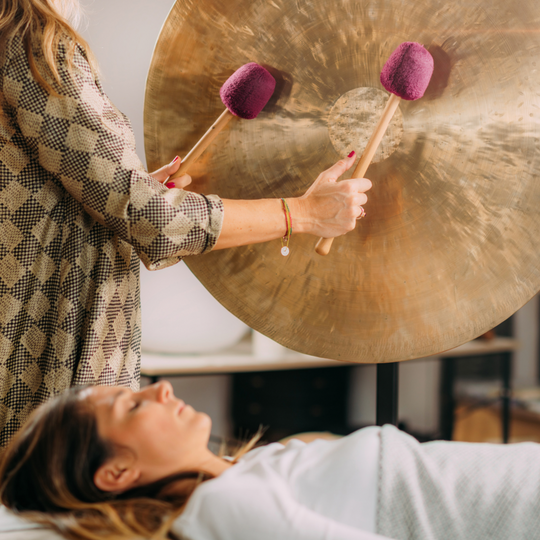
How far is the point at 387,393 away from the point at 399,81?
57cm

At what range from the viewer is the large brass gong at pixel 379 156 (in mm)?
888

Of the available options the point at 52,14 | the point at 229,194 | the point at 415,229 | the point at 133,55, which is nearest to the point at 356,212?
the point at 415,229

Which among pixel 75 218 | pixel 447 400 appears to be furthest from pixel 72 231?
pixel 447 400

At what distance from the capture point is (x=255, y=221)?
2.62 feet

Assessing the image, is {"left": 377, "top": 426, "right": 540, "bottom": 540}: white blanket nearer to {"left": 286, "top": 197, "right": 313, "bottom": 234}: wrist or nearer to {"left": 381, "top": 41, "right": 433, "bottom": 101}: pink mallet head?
{"left": 286, "top": 197, "right": 313, "bottom": 234}: wrist

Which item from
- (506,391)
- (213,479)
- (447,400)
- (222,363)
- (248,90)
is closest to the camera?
(213,479)

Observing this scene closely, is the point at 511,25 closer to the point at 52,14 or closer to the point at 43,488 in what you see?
the point at 52,14

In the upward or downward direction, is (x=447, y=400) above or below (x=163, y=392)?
below

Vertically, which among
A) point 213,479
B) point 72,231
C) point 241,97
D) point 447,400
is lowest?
point 447,400

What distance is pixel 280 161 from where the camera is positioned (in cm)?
98

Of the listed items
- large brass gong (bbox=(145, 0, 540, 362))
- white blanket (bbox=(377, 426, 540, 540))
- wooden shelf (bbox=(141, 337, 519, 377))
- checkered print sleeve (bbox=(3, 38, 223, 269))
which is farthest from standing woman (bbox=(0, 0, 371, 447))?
wooden shelf (bbox=(141, 337, 519, 377))

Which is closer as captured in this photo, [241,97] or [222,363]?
[241,97]

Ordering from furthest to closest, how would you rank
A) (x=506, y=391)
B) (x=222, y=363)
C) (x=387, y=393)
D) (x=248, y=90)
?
(x=506, y=391), (x=222, y=363), (x=387, y=393), (x=248, y=90)

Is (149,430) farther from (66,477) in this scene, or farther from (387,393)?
(387,393)
